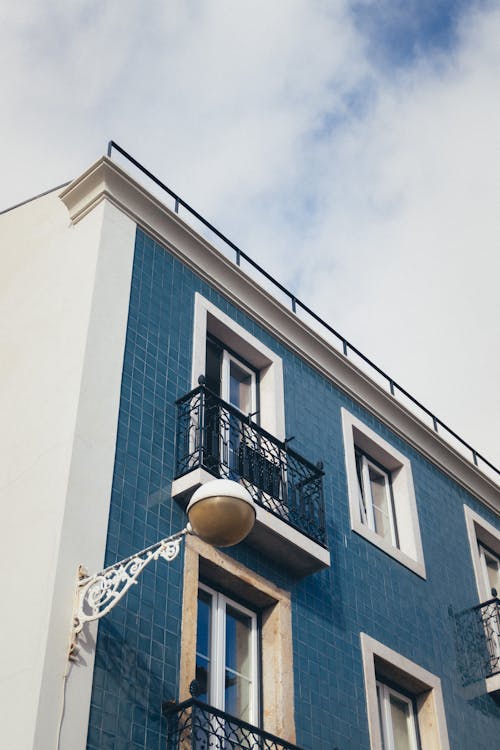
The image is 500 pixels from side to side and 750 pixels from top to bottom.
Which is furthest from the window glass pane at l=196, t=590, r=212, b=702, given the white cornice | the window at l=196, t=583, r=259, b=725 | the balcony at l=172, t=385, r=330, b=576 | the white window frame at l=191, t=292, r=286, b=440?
the white cornice

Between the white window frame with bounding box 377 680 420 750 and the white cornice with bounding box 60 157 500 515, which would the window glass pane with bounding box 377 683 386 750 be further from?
the white cornice with bounding box 60 157 500 515

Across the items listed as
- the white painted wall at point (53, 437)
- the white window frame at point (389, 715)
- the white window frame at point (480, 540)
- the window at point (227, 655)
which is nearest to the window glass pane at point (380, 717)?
the white window frame at point (389, 715)

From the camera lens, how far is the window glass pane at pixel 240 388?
44.4 feet

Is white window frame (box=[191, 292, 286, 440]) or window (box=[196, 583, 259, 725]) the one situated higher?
white window frame (box=[191, 292, 286, 440])

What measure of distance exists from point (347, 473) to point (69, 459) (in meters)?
5.09

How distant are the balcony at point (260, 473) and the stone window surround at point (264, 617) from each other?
441 mm

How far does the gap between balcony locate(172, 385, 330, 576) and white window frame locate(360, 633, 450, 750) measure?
143 centimetres

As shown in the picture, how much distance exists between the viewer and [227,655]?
10.9 metres

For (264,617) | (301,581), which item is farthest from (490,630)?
(264,617)

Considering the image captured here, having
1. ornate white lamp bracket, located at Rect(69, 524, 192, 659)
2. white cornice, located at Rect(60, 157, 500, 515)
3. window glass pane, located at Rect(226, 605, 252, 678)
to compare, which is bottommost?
ornate white lamp bracket, located at Rect(69, 524, 192, 659)

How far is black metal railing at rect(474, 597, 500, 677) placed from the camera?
48.2ft

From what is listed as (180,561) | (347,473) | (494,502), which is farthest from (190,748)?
(494,502)

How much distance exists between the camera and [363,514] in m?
14.4

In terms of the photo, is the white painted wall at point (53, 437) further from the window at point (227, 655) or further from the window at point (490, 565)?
the window at point (490, 565)
